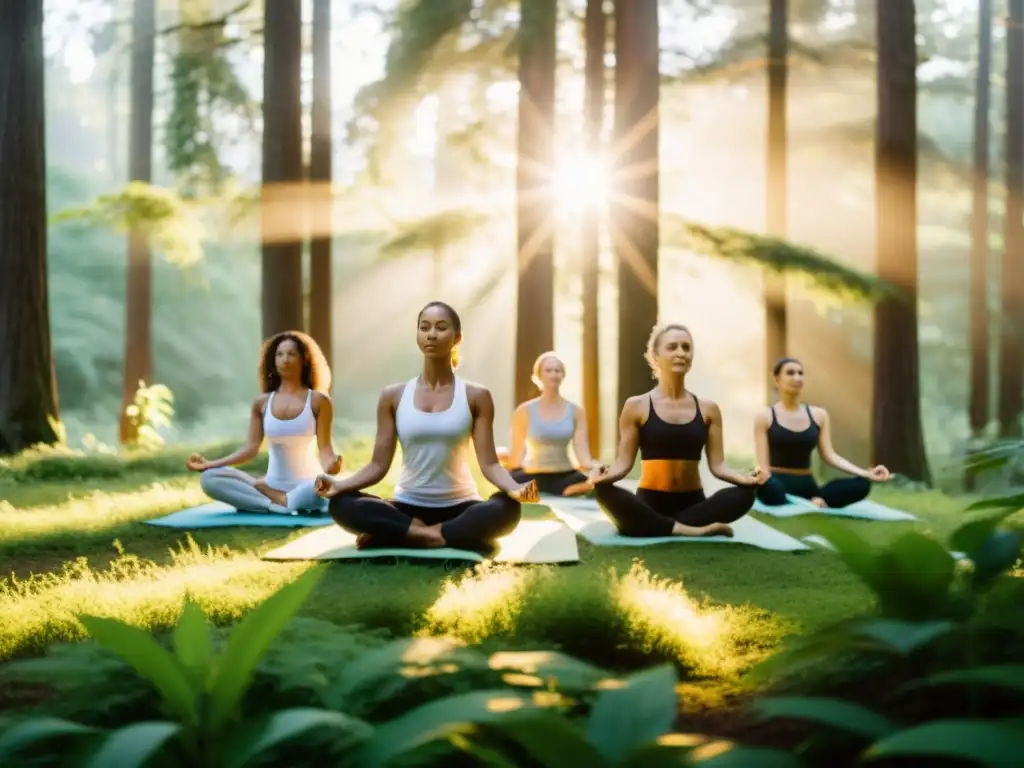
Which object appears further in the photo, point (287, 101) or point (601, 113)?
point (601, 113)

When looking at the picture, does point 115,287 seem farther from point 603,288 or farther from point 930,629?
point 930,629

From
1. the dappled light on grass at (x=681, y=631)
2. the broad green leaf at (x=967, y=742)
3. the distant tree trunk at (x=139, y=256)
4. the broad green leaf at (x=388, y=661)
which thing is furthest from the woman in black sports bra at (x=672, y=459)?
the distant tree trunk at (x=139, y=256)

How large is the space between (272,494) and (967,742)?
20.7 ft

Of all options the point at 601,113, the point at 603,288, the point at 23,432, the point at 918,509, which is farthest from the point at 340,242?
the point at 918,509

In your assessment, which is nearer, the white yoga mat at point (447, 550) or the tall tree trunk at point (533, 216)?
the white yoga mat at point (447, 550)

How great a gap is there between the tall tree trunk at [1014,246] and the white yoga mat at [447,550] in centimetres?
1604

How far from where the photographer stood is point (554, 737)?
1.94 metres

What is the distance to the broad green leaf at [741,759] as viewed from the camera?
1.86m

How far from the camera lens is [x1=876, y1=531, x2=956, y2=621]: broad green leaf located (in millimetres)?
2512

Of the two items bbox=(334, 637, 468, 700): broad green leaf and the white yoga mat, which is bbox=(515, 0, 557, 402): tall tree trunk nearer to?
the white yoga mat

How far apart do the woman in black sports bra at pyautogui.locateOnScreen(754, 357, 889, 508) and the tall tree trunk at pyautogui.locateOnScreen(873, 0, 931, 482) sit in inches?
139

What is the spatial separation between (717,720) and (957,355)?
26.4 meters

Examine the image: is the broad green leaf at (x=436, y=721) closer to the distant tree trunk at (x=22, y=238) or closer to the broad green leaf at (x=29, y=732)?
the broad green leaf at (x=29, y=732)

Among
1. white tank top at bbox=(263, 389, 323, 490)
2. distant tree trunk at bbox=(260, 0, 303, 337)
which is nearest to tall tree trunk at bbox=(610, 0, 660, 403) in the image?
distant tree trunk at bbox=(260, 0, 303, 337)
